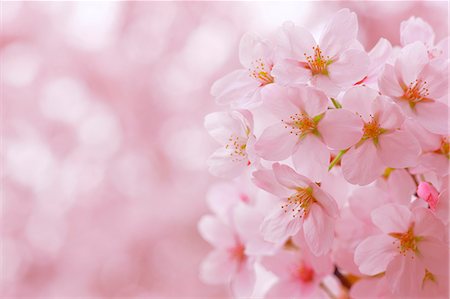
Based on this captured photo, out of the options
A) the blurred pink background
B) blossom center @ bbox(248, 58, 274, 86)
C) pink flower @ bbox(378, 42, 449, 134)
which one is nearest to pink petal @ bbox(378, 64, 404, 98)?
pink flower @ bbox(378, 42, 449, 134)

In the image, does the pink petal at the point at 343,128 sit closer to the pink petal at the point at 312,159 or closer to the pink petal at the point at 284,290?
the pink petal at the point at 312,159

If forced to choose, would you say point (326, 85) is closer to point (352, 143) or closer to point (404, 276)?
point (352, 143)

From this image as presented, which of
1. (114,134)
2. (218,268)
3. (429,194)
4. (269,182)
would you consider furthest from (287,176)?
(114,134)

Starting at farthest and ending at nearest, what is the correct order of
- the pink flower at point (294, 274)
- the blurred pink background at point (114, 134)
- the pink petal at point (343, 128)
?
the blurred pink background at point (114, 134) < the pink flower at point (294, 274) < the pink petal at point (343, 128)

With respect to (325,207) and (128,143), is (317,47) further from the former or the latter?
Answer: (128,143)

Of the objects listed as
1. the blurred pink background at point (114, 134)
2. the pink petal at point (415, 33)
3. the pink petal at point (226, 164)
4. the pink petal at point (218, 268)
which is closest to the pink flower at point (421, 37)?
the pink petal at point (415, 33)

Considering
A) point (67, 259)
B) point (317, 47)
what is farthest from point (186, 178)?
point (317, 47)
